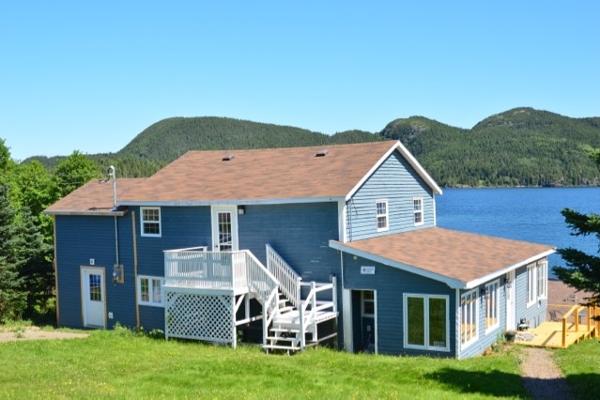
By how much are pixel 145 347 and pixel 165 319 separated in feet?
8.02

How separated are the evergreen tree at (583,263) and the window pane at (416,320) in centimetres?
604

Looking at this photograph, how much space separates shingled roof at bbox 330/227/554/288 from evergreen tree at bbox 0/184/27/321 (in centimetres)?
1504

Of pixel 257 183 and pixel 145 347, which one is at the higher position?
pixel 257 183

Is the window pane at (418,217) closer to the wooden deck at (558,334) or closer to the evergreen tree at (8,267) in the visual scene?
the wooden deck at (558,334)

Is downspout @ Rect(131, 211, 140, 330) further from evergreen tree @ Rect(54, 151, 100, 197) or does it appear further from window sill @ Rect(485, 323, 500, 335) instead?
evergreen tree @ Rect(54, 151, 100, 197)

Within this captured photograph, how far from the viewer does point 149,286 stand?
24672mm

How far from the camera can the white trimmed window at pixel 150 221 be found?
24.5 meters

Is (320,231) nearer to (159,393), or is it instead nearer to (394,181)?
(394,181)

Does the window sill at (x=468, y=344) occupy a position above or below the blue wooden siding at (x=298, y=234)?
below

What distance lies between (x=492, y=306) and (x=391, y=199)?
17.9 ft

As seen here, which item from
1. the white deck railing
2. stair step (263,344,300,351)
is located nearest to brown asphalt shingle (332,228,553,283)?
the white deck railing

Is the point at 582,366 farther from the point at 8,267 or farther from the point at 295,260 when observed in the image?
the point at 8,267

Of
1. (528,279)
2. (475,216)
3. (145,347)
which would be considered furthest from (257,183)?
(475,216)

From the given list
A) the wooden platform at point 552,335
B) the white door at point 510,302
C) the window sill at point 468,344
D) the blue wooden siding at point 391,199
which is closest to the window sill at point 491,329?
the wooden platform at point 552,335
